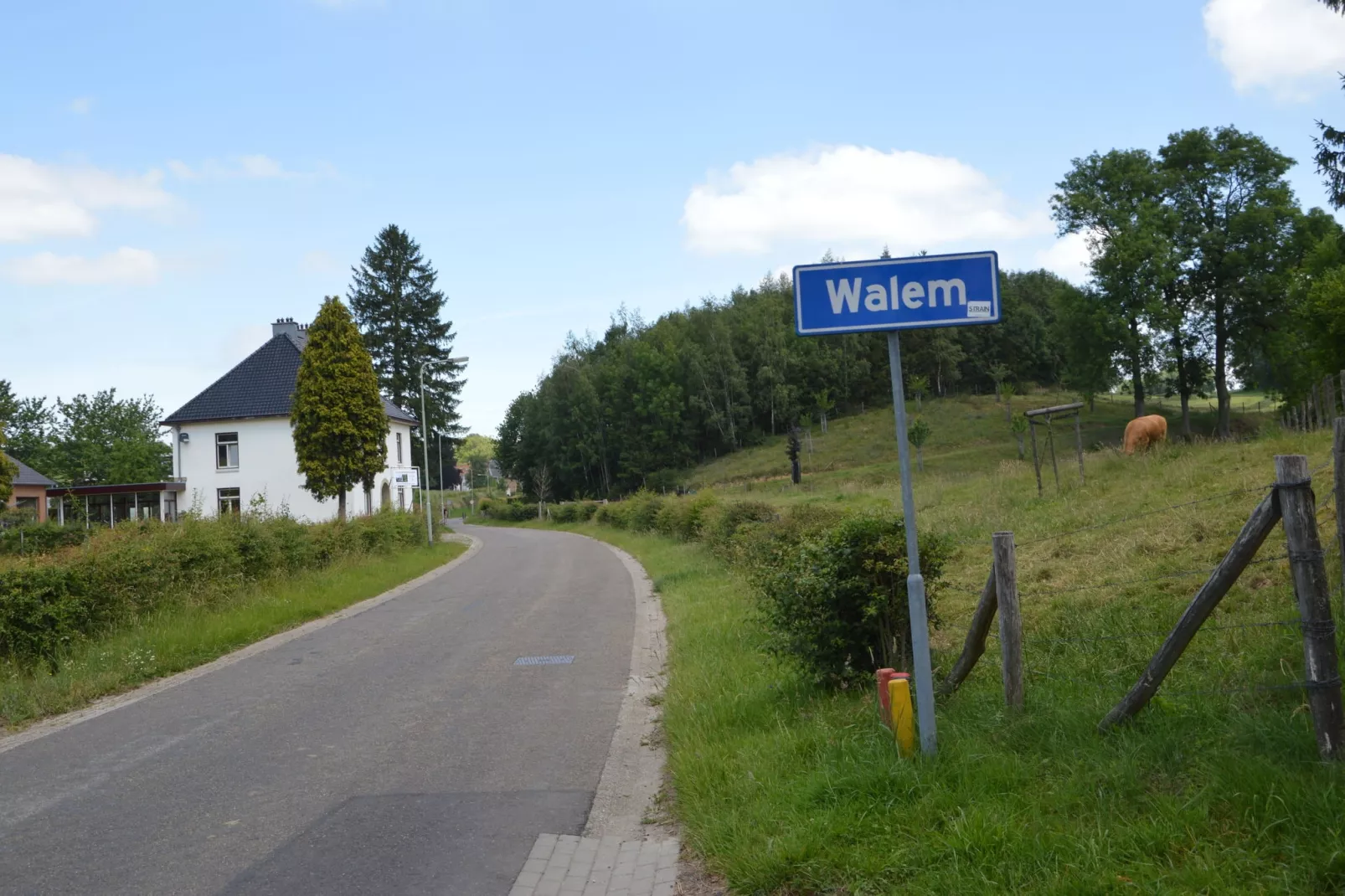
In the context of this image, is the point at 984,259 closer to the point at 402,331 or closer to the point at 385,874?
the point at 385,874

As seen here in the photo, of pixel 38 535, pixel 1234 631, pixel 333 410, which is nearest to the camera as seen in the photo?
pixel 1234 631

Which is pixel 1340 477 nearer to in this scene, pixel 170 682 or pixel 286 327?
pixel 170 682

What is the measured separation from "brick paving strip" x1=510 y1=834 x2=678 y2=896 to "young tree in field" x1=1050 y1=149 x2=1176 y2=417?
5194 centimetres

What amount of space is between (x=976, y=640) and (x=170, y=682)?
894 cm

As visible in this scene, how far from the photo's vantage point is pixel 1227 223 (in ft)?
170

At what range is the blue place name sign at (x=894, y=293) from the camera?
17.4 ft

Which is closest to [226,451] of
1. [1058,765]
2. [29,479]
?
[29,479]

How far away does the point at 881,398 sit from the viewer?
9181 cm

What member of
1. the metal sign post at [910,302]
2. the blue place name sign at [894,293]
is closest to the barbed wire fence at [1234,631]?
the metal sign post at [910,302]

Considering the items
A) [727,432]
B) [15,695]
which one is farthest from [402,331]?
[15,695]

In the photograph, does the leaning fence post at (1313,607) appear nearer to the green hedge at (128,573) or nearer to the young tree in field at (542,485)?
the green hedge at (128,573)

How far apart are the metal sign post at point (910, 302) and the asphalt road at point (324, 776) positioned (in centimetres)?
238

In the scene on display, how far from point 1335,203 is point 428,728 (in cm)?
2463

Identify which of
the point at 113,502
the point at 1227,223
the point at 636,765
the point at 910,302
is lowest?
the point at 636,765
